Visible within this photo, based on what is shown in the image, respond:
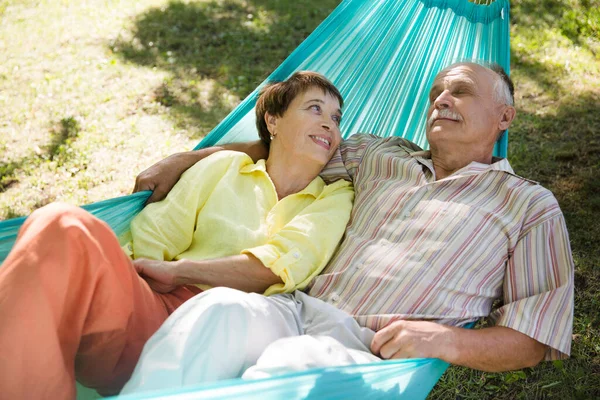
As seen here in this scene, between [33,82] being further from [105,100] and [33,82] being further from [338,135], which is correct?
[338,135]

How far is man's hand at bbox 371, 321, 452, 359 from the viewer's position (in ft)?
5.80

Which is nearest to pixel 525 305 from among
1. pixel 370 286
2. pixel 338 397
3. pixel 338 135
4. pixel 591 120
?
pixel 370 286

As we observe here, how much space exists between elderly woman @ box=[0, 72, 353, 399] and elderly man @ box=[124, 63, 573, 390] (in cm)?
11

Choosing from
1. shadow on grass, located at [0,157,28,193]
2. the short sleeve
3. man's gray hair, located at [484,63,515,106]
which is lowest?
shadow on grass, located at [0,157,28,193]

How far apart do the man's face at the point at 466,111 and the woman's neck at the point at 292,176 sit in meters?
0.46

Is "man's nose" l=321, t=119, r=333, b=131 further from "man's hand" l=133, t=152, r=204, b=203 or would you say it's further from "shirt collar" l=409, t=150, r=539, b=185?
"man's hand" l=133, t=152, r=204, b=203

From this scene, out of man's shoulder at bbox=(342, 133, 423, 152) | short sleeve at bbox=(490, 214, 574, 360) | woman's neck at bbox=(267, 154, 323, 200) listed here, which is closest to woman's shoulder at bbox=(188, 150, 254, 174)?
woman's neck at bbox=(267, 154, 323, 200)

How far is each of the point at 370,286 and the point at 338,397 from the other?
596 millimetres

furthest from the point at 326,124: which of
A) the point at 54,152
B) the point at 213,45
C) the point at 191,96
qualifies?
the point at 213,45

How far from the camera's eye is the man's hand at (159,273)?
6.68 feet

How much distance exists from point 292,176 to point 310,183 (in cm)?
7

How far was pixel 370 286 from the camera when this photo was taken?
205 cm

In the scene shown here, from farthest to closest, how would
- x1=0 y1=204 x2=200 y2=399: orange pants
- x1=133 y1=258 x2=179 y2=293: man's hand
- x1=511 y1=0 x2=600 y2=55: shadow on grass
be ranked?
1. x1=511 y1=0 x2=600 y2=55: shadow on grass
2. x1=133 y1=258 x2=179 y2=293: man's hand
3. x1=0 y1=204 x2=200 y2=399: orange pants

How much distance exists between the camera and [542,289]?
1.90 m
